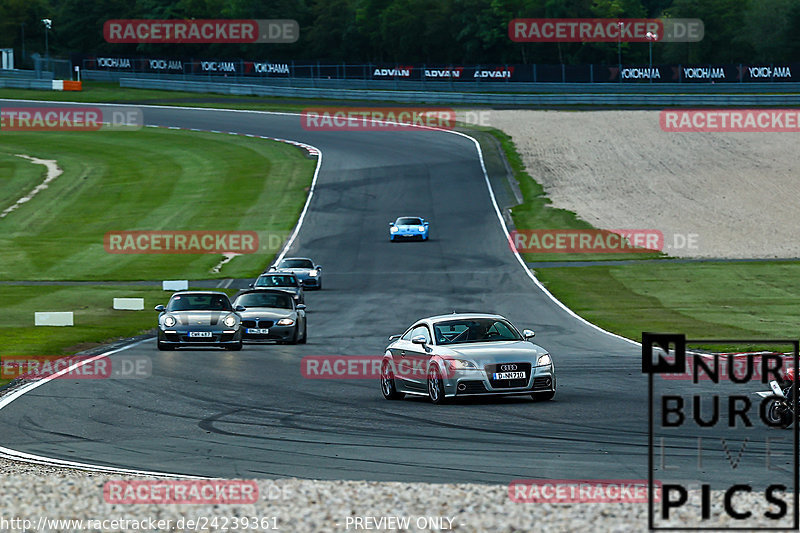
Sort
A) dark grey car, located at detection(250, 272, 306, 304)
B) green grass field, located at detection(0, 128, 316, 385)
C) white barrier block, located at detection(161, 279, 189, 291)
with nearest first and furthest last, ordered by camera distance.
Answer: dark grey car, located at detection(250, 272, 306, 304) < green grass field, located at detection(0, 128, 316, 385) < white barrier block, located at detection(161, 279, 189, 291)

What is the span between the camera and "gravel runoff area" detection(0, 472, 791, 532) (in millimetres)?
9297

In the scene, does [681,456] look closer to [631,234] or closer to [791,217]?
[631,234]

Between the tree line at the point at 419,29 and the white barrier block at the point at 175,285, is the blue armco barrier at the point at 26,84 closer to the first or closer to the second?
the tree line at the point at 419,29

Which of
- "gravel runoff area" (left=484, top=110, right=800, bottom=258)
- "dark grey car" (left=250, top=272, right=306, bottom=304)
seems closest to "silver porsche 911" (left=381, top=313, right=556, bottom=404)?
"dark grey car" (left=250, top=272, right=306, bottom=304)

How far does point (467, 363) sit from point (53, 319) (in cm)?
1721

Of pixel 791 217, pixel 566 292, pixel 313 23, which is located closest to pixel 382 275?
pixel 566 292

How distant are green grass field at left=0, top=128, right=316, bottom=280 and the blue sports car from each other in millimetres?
5381

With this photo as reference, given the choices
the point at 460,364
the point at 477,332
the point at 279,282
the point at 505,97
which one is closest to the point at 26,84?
the point at 505,97

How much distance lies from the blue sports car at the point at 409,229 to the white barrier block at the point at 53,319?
2588 cm

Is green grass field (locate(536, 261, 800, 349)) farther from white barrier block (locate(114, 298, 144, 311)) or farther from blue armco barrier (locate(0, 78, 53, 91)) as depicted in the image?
blue armco barrier (locate(0, 78, 53, 91))

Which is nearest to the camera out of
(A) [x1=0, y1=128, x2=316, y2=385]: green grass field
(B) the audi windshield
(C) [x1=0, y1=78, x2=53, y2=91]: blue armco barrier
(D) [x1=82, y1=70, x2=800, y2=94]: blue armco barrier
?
(B) the audi windshield

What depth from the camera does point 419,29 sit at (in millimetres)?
136375

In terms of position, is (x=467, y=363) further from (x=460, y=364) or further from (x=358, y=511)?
(x=358, y=511)

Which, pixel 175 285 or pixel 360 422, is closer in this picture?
pixel 360 422
